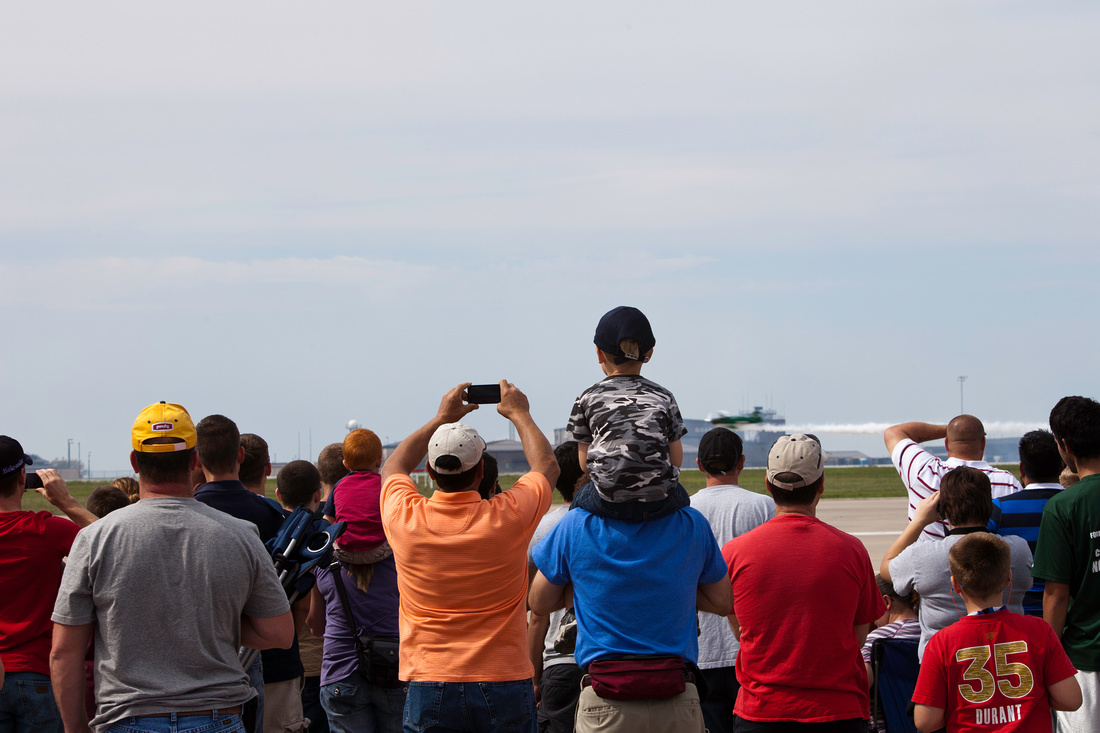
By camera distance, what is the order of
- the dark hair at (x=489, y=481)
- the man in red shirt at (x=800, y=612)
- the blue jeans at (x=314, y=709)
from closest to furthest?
the man in red shirt at (x=800, y=612), the dark hair at (x=489, y=481), the blue jeans at (x=314, y=709)

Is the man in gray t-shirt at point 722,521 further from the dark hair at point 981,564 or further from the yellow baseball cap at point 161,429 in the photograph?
the yellow baseball cap at point 161,429

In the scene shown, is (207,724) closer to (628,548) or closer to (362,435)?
(628,548)

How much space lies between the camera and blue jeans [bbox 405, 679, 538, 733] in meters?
4.13

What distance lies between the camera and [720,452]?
19.9 ft

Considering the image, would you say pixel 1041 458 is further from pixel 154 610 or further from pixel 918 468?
pixel 154 610

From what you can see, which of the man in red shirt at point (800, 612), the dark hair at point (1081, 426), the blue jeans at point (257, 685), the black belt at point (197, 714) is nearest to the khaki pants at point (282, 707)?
the blue jeans at point (257, 685)

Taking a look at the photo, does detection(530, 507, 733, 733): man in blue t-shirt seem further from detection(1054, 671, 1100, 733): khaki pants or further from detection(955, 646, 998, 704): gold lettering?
detection(1054, 671, 1100, 733): khaki pants

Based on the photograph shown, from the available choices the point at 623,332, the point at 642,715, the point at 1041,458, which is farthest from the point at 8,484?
the point at 1041,458

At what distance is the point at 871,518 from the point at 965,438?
2380cm

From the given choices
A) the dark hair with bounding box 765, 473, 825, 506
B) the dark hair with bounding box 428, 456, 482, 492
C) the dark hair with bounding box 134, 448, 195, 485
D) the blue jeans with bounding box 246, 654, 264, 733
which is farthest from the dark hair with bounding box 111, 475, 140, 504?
the dark hair with bounding box 765, 473, 825, 506

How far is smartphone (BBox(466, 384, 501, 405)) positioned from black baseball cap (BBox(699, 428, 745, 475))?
6.26ft

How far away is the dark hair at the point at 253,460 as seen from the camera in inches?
240

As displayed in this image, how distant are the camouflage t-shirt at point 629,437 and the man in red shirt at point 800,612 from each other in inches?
30.3

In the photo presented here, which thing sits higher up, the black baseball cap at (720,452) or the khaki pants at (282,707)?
the black baseball cap at (720,452)
